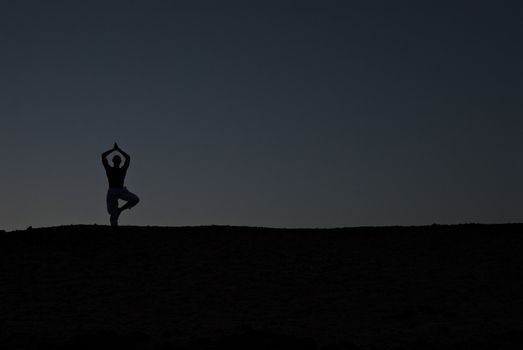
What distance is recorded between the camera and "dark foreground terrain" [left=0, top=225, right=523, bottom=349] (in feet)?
30.8

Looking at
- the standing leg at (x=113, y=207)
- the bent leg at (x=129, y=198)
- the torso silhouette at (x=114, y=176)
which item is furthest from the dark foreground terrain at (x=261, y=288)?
the torso silhouette at (x=114, y=176)

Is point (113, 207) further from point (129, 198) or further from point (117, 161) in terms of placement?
point (117, 161)

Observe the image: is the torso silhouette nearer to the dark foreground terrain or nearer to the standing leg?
the standing leg

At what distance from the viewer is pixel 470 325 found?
9961mm

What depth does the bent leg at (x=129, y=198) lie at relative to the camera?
1642 cm

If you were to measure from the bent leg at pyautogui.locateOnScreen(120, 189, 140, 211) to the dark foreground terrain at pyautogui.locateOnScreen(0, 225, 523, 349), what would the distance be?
25.1 inches

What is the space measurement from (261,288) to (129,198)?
202 inches

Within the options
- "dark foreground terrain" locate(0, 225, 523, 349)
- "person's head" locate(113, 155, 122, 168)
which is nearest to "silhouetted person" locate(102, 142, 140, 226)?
"person's head" locate(113, 155, 122, 168)

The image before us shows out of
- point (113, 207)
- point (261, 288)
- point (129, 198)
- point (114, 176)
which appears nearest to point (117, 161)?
point (114, 176)

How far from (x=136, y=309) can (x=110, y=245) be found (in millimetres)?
4490

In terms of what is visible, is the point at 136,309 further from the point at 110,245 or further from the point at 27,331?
the point at 110,245

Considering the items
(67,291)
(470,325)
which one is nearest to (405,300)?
(470,325)

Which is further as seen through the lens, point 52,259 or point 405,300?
point 52,259

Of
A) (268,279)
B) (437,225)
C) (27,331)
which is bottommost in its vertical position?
(27,331)
